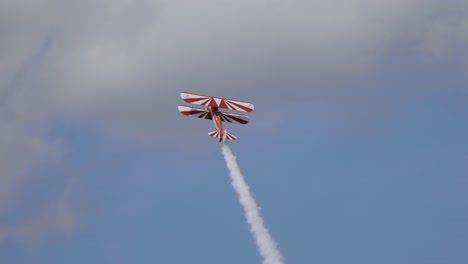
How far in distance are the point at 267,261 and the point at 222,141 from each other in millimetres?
15664

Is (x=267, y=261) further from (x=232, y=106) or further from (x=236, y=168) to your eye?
(x=232, y=106)

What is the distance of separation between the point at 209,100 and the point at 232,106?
11.1ft

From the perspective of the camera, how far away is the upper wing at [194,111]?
105m

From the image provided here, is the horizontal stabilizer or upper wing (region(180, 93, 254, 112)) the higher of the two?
upper wing (region(180, 93, 254, 112))

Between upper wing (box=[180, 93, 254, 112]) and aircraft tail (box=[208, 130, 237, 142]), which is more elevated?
upper wing (box=[180, 93, 254, 112])

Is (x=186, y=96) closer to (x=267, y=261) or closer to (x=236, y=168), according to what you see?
(x=236, y=168)

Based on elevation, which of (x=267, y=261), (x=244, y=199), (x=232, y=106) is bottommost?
(x=267, y=261)

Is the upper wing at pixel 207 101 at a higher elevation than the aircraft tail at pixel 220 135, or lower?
higher

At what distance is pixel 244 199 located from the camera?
106250 millimetres

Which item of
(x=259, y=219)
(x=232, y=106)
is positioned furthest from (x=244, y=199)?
(x=232, y=106)

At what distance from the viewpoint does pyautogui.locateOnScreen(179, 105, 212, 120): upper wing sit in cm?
10525

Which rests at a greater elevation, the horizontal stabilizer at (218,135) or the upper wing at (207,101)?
the upper wing at (207,101)

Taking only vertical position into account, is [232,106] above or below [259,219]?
above

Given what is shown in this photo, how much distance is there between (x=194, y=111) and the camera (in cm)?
10556
